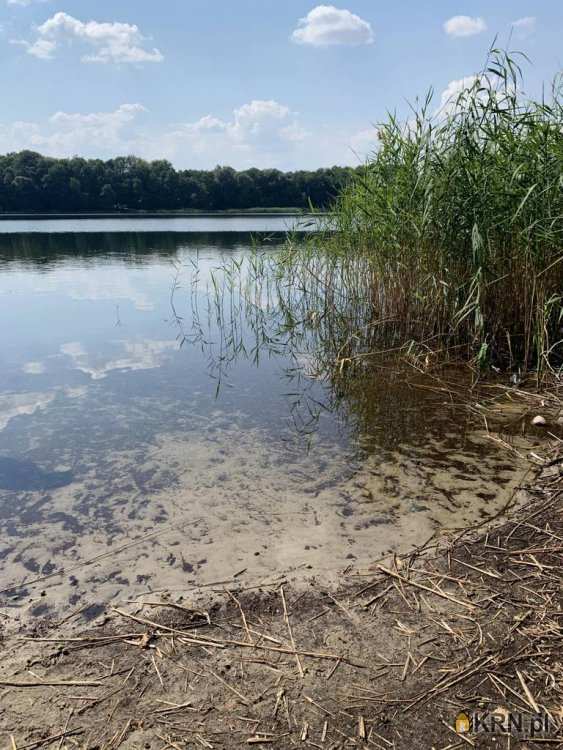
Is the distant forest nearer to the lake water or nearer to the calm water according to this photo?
the calm water

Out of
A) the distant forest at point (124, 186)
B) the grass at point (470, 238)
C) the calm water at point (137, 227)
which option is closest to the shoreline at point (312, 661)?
the grass at point (470, 238)

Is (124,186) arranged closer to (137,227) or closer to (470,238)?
(137,227)

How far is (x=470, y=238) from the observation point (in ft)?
18.8

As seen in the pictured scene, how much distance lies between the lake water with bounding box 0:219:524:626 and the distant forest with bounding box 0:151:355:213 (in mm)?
49398

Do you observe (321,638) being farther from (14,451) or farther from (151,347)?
(151,347)

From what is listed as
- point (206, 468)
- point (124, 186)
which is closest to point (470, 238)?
point (206, 468)

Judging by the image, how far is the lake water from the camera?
2.87 metres

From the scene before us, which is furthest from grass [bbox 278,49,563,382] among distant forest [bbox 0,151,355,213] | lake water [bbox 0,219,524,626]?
distant forest [bbox 0,151,355,213]

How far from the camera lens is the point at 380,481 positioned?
373cm

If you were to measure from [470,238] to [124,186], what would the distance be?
2333 inches

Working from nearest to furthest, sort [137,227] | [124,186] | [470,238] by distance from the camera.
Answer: [470,238], [137,227], [124,186]

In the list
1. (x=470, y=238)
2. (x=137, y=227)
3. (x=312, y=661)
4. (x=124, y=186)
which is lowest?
(x=312, y=661)

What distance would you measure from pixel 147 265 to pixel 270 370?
10800 mm

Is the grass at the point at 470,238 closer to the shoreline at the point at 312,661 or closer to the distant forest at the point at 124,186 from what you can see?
the shoreline at the point at 312,661
